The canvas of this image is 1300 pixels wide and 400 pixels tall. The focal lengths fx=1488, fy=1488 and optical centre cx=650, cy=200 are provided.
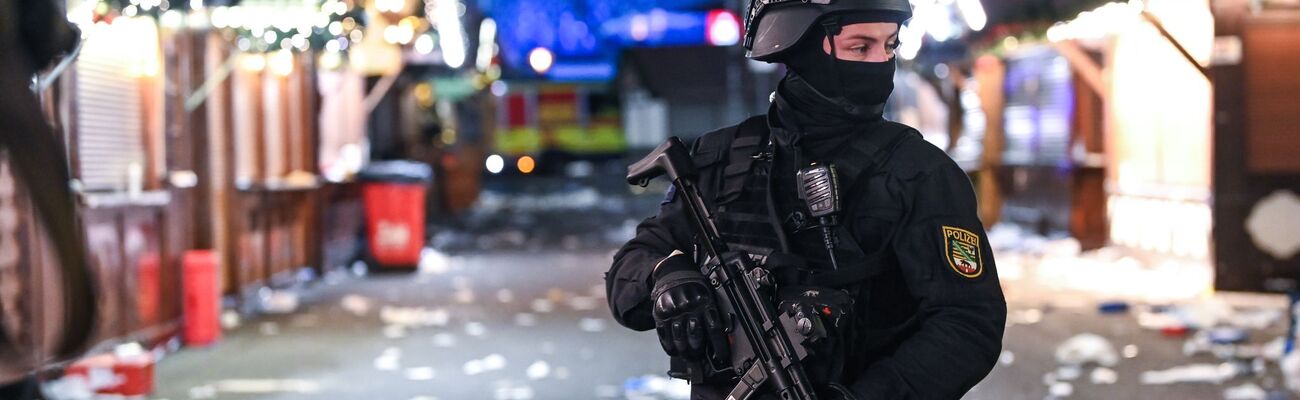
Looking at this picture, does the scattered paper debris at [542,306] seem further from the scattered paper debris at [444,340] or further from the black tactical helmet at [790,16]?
the black tactical helmet at [790,16]

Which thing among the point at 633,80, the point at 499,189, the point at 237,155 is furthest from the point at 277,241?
the point at 633,80

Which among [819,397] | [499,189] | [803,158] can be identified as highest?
[803,158]

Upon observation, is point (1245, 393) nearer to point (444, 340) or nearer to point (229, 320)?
point (444, 340)

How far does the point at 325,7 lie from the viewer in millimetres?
12805

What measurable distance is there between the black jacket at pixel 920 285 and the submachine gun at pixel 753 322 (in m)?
0.13

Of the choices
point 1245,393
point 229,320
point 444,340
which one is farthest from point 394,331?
point 1245,393

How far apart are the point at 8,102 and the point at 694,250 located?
1.52m

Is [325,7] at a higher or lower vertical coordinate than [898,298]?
higher

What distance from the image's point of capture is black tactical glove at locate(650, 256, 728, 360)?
2.99 metres

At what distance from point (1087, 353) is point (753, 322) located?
7.06 meters

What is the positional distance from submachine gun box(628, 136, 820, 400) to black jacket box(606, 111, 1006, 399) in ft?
0.44

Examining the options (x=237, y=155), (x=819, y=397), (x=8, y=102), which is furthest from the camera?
(x=237, y=155)

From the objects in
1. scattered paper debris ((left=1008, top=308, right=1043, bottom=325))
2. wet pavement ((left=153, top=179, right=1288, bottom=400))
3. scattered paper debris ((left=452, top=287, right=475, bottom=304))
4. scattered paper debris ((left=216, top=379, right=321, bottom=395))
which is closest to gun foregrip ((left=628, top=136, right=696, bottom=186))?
wet pavement ((left=153, top=179, right=1288, bottom=400))

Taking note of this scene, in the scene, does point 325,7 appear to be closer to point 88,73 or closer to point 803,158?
point 88,73
